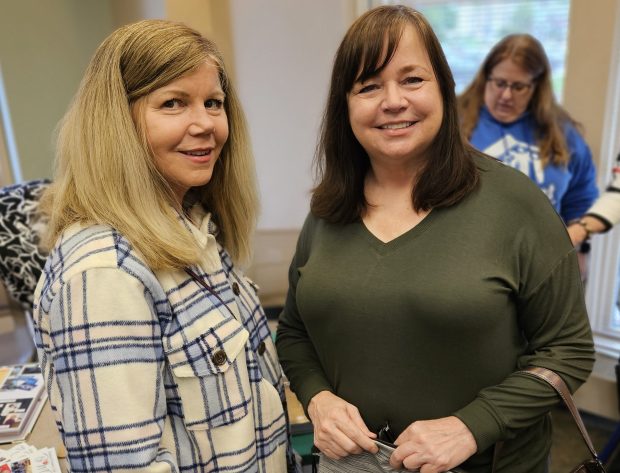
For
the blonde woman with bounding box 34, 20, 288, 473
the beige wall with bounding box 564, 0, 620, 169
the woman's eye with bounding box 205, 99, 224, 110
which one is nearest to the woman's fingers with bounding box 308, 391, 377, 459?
the blonde woman with bounding box 34, 20, 288, 473

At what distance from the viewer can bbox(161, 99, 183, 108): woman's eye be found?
36.6 inches

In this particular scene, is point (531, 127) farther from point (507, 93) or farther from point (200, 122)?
point (200, 122)

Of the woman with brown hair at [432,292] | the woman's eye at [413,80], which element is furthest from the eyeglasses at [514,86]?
the woman's eye at [413,80]

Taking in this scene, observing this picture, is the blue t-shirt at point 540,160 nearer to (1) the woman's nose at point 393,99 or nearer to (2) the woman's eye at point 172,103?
(1) the woman's nose at point 393,99

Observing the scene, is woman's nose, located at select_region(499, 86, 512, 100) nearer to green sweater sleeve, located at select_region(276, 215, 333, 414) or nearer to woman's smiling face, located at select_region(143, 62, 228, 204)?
green sweater sleeve, located at select_region(276, 215, 333, 414)

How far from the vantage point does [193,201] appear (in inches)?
47.2

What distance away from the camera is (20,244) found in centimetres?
184

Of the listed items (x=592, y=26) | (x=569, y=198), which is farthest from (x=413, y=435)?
(x=592, y=26)

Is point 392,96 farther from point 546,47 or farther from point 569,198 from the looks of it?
point 546,47

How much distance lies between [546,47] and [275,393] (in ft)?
6.60

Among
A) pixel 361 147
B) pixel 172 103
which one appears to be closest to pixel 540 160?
pixel 361 147

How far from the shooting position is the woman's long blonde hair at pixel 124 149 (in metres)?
0.88

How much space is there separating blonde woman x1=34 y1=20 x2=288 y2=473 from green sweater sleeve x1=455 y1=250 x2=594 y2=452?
0.42 metres

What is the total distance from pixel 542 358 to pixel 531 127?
1325 mm
